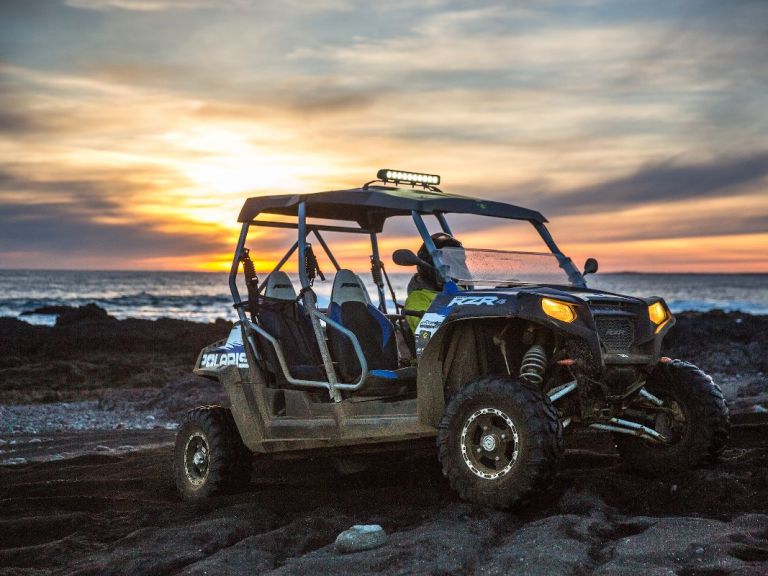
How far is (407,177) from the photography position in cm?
778

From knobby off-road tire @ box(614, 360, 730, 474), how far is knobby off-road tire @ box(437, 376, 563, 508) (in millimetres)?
1716

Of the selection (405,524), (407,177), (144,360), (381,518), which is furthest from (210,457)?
(144,360)

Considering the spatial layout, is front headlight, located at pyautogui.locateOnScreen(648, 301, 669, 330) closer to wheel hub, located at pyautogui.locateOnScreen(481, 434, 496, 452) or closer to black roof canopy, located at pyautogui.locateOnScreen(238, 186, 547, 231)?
black roof canopy, located at pyautogui.locateOnScreen(238, 186, 547, 231)

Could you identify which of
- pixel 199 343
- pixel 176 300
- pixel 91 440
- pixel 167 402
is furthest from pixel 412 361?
pixel 176 300

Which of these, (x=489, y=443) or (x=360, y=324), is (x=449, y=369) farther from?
(x=360, y=324)

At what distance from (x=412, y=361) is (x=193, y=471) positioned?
7.50 feet

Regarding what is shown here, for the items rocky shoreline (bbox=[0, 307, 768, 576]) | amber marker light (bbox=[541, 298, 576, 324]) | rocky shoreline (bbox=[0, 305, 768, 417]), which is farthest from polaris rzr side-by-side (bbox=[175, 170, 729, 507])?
rocky shoreline (bbox=[0, 305, 768, 417])

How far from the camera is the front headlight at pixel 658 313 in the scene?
683 cm

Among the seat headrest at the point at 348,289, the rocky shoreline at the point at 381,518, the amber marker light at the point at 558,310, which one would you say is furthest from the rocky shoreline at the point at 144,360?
the amber marker light at the point at 558,310

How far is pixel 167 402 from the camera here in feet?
54.0

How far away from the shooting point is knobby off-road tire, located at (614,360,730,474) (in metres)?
7.09

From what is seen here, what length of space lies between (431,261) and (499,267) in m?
0.58

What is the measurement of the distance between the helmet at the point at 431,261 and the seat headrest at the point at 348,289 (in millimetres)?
733

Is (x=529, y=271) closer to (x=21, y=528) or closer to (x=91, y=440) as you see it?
(x=21, y=528)
